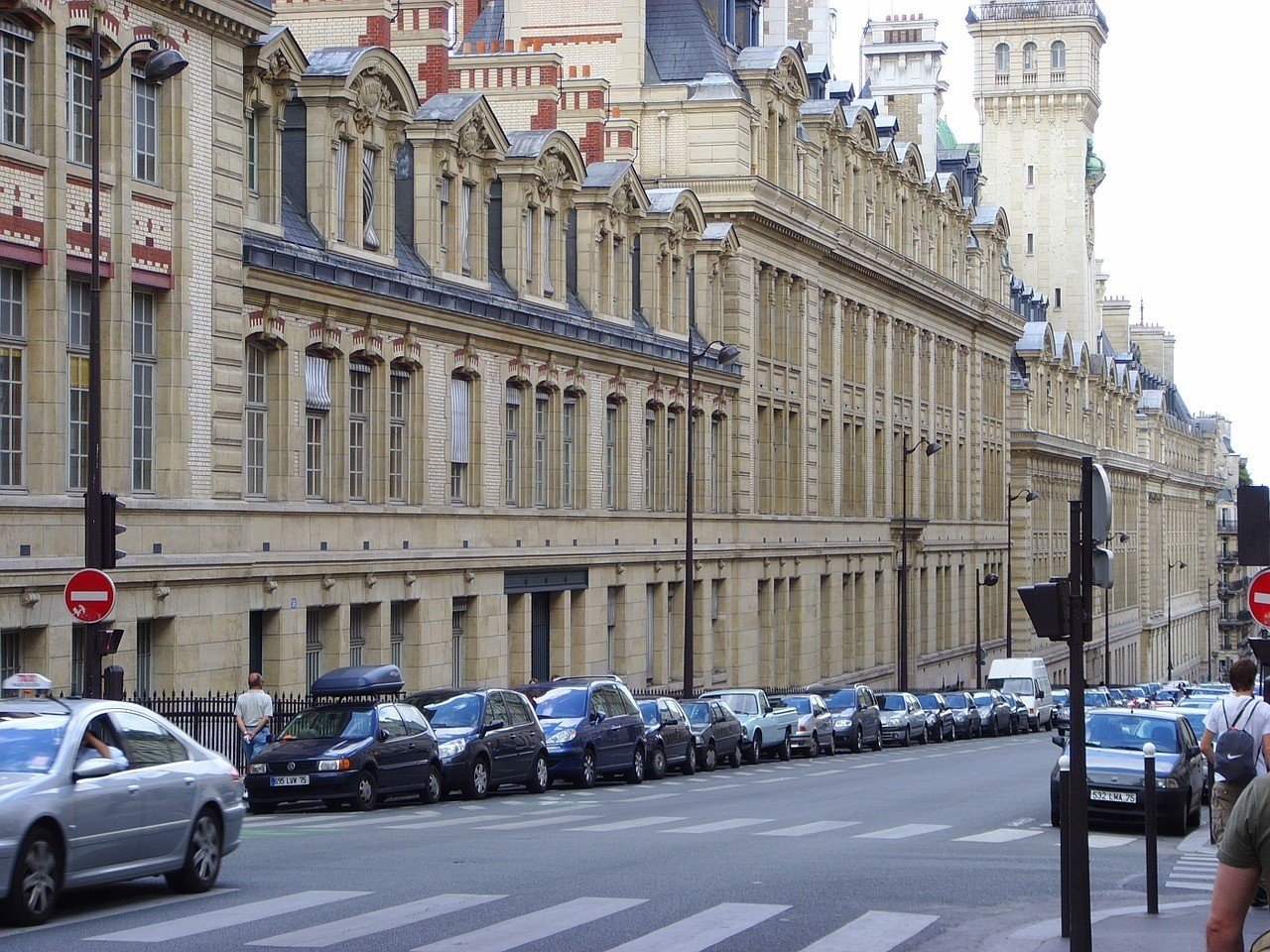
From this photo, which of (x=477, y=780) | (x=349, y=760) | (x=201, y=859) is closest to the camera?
(x=201, y=859)

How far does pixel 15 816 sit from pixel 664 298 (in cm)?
4080

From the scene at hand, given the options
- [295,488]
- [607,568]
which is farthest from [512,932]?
[607,568]

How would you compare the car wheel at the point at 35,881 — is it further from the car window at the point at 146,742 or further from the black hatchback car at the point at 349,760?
the black hatchback car at the point at 349,760

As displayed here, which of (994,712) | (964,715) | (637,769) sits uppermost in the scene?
(637,769)

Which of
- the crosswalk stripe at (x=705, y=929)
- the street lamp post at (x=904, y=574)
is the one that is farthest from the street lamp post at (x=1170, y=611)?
the crosswalk stripe at (x=705, y=929)

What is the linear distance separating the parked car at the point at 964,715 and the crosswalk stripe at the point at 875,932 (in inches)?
1637

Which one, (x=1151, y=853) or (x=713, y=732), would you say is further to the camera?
(x=713, y=732)

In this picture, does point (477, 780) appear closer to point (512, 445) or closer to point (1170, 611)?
point (512, 445)

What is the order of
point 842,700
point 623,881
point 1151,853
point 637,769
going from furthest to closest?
1. point 842,700
2. point 637,769
3. point 623,881
4. point 1151,853

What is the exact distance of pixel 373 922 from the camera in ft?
47.3

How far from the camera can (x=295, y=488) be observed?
3541cm

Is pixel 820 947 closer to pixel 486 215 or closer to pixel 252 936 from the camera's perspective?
pixel 252 936

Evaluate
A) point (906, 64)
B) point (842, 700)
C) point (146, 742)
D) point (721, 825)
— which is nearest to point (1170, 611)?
point (906, 64)

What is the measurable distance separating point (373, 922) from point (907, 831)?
35.2 ft
